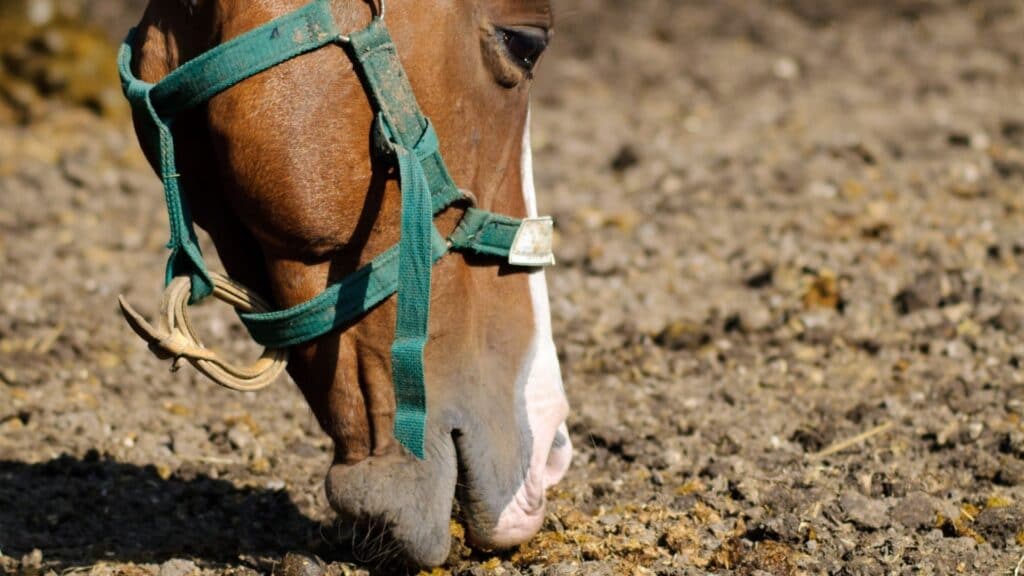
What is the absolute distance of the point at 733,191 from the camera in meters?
5.91

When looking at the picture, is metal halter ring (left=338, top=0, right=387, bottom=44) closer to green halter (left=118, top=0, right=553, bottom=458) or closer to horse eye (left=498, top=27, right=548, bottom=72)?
green halter (left=118, top=0, right=553, bottom=458)

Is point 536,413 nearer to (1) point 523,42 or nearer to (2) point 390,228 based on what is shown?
(2) point 390,228

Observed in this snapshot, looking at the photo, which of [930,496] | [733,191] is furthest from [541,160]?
[930,496]

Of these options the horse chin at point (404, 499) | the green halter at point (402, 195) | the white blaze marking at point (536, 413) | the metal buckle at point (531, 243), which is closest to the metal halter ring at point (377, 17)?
the green halter at point (402, 195)

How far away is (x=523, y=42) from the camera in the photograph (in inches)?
103

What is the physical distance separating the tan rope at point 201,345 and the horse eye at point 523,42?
724 millimetres

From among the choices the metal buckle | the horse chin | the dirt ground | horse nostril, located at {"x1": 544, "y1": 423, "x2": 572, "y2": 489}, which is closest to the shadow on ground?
the dirt ground

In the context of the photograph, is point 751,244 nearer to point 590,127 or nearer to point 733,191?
point 733,191

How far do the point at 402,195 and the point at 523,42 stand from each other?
41 cm

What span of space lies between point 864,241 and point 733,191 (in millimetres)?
831

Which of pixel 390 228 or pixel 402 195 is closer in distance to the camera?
pixel 402 195

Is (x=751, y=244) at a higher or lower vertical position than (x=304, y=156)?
lower

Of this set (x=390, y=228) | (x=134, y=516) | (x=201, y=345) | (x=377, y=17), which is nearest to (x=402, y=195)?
(x=390, y=228)

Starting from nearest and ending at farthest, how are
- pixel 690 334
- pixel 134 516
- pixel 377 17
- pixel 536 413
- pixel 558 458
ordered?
pixel 377 17 → pixel 536 413 → pixel 558 458 → pixel 134 516 → pixel 690 334
